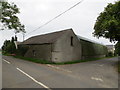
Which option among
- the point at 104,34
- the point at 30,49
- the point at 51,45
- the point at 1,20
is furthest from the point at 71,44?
the point at 1,20

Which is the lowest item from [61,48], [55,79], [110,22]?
[55,79]

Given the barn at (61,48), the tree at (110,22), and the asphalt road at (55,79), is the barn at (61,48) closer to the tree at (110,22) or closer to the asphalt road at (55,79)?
the tree at (110,22)

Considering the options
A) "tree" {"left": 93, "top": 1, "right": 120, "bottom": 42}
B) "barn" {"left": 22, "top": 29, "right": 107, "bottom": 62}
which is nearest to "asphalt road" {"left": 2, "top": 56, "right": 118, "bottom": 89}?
"tree" {"left": 93, "top": 1, "right": 120, "bottom": 42}

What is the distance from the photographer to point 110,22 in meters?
18.5

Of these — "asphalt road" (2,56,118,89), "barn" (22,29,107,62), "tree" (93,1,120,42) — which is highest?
"tree" (93,1,120,42)

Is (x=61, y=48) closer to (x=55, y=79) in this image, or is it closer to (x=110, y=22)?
(x=110, y=22)

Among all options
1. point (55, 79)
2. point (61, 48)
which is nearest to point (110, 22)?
point (61, 48)

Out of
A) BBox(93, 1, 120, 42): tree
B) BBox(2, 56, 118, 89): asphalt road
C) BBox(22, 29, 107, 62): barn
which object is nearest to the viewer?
BBox(2, 56, 118, 89): asphalt road

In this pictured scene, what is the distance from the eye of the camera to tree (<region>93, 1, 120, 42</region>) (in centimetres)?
1894

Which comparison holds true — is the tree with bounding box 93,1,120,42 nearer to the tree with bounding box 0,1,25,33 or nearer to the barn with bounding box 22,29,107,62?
the barn with bounding box 22,29,107,62

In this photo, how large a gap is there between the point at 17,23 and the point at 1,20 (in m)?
2.61

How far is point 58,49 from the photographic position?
22547 mm

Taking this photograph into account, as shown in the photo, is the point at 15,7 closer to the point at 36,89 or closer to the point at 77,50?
the point at 77,50

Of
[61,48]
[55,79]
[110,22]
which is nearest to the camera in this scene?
[55,79]
